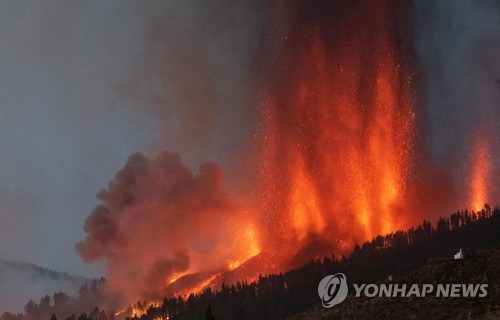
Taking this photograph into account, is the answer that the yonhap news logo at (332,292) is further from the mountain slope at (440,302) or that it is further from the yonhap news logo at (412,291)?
the mountain slope at (440,302)

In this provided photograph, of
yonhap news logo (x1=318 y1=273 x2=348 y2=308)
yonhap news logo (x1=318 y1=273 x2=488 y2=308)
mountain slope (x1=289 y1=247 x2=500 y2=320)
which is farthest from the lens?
yonhap news logo (x1=318 y1=273 x2=348 y2=308)

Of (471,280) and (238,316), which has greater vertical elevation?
(238,316)

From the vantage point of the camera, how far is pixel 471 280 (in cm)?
9419

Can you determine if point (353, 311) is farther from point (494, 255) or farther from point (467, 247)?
point (467, 247)

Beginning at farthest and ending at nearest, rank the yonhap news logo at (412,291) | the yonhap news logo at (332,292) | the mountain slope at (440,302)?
the yonhap news logo at (332,292)
the yonhap news logo at (412,291)
the mountain slope at (440,302)

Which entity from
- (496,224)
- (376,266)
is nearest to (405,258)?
(376,266)

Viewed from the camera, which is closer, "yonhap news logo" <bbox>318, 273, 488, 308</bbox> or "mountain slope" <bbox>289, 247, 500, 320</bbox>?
"mountain slope" <bbox>289, 247, 500, 320</bbox>

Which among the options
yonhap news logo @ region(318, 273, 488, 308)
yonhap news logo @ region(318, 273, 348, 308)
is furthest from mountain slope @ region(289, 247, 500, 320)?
yonhap news logo @ region(318, 273, 348, 308)

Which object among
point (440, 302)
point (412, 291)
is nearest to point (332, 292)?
point (412, 291)

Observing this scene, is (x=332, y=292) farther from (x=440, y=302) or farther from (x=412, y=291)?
(x=440, y=302)

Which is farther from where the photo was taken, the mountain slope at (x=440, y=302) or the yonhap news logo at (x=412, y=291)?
the yonhap news logo at (x=412, y=291)

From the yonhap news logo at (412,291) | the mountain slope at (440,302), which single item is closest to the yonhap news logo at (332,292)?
the yonhap news logo at (412,291)

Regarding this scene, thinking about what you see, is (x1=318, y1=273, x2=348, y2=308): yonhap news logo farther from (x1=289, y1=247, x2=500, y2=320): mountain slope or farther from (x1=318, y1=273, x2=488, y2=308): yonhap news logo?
(x1=289, y1=247, x2=500, y2=320): mountain slope

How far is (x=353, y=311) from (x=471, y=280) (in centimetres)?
1767
